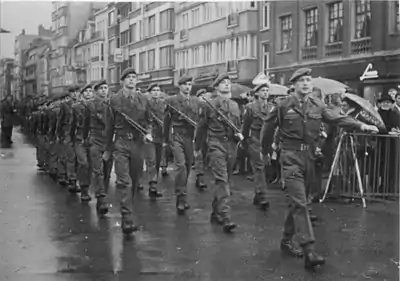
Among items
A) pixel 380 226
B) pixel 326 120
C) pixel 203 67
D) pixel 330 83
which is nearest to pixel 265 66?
pixel 203 67

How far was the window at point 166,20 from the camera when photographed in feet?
41.9

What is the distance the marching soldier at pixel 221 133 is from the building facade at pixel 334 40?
20.5 feet

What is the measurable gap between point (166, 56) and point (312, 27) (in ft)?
19.6

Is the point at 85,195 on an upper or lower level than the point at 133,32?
lower

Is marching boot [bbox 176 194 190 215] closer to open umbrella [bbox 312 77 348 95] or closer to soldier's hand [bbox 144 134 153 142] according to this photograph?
soldier's hand [bbox 144 134 153 142]

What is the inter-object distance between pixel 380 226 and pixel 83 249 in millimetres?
3384

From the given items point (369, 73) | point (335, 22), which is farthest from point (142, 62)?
point (335, 22)

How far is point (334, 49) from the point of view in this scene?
16672mm

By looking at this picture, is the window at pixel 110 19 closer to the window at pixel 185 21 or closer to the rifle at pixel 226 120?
the window at pixel 185 21

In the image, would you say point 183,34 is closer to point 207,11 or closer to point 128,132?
point 207,11

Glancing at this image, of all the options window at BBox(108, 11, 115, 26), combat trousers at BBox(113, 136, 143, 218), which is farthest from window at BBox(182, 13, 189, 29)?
combat trousers at BBox(113, 136, 143, 218)

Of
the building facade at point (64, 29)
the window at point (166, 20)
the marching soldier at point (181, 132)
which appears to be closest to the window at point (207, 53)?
the window at point (166, 20)

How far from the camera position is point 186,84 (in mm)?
10156

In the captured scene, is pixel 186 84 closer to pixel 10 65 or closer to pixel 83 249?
pixel 10 65
